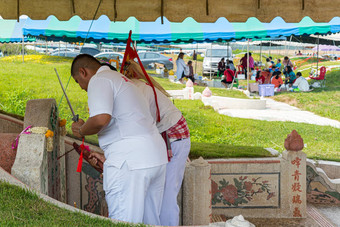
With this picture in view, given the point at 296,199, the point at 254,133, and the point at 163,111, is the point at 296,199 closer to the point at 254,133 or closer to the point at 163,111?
the point at 163,111

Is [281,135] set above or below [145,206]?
below

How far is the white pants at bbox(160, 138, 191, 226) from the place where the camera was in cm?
319

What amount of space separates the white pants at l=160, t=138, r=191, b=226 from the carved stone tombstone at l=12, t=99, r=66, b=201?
795 millimetres

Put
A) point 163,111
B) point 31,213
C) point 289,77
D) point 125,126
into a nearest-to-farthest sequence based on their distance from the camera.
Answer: point 31,213, point 125,126, point 163,111, point 289,77

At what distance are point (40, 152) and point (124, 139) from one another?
57 cm

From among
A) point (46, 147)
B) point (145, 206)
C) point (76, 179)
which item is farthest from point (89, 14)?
point (145, 206)

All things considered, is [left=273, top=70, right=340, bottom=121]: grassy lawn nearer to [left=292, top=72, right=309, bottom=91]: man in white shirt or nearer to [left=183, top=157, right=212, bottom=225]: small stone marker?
[left=292, top=72, right=309, bottom=91]: man in white shirt

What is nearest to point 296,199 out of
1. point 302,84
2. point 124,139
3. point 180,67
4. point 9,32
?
point 124,139

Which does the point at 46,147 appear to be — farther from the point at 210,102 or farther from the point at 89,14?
the point at 210,102

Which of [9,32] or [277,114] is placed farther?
[9,32]

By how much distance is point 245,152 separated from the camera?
4.87 metres

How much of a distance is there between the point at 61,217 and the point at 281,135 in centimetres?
674

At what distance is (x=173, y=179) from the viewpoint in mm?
3225

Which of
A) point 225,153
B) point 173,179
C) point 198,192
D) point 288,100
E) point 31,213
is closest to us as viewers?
point 31,213
